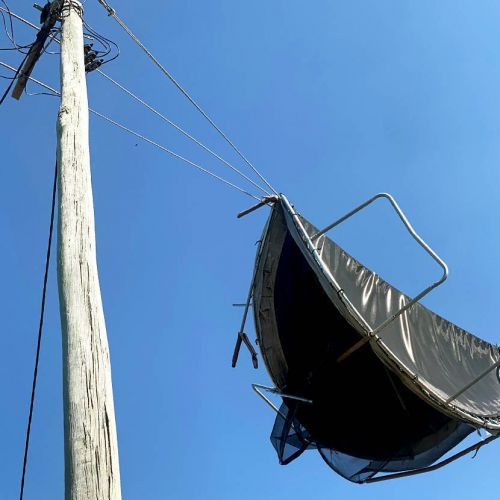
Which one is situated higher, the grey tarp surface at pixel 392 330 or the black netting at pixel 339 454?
the grey tarp surface at pixel 392 330

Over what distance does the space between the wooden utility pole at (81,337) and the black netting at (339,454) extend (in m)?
3.57

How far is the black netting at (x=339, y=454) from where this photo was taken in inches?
284

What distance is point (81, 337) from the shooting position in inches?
145

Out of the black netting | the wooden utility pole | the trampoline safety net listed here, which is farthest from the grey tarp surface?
the wooden utility pole

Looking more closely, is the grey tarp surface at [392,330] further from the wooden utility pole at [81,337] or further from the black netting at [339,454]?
the wooden utility pole at [81,337]

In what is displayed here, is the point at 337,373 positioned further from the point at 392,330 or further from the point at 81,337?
the point at 81,337

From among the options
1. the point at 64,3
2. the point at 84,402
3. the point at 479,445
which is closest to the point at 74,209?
the point at 84,402

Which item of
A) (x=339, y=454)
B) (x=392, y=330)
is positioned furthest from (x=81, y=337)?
(x=339, y=454)

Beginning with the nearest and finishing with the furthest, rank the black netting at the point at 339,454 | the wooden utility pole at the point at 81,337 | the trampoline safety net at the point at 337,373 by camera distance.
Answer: the wooden utility pole at the point at 81,337
the trampoline safety net at the point at 337,373
the black netting at the point at 339,454

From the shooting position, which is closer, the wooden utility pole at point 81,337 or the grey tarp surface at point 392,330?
the wooden utility pole at point 81,337

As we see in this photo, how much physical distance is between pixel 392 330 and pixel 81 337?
3.84 metres

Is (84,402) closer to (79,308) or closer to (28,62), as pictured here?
(79,308)

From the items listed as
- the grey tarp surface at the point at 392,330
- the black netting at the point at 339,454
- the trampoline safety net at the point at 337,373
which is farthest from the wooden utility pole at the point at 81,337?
the black netting at the point at 339,454

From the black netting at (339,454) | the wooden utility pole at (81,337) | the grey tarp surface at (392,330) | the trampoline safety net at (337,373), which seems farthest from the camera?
the black netting at (339,454)
